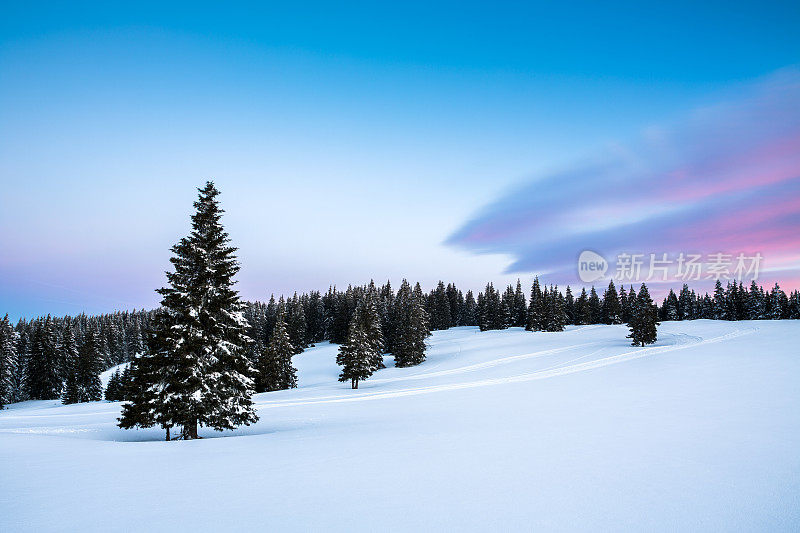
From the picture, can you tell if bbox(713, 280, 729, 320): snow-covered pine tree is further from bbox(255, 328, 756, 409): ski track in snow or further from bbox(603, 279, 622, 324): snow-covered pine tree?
bbox(255, 328, 756, 409): ski track in snow

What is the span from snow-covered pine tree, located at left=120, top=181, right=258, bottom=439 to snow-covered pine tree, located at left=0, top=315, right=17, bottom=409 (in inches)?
2679

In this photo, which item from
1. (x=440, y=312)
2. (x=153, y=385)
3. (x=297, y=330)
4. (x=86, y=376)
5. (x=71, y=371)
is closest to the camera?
(x=153, y=385)

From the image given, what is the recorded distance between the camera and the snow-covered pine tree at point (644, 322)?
52250 millimetres

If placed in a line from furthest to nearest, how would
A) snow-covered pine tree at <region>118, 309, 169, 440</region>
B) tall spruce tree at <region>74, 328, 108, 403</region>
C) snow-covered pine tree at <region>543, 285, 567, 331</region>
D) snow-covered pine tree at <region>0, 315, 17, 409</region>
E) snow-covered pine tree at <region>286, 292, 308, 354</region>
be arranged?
snow-covered pine tree at <region>286, 292, 308, 354</region> < snow-covered pine tree at <region>543, 285, 567, 331</region> < tall spruce tree at <region>74, 328, 108, 403</region> < snow-covered pine tree at <region>0, 315, 17, 409</region> < snow-covered pine tree at <region>118, 309, 169, 440</region>

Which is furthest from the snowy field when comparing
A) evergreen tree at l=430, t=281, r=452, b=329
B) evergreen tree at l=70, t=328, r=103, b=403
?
evergreen tree at l=430, t=281, r=452, b=329

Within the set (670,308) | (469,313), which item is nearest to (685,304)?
(670,308)

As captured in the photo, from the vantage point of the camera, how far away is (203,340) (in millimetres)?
17234

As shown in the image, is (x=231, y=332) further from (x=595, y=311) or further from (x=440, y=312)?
(x=595, y=311)

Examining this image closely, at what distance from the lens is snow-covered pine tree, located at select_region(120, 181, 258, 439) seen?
656 inches

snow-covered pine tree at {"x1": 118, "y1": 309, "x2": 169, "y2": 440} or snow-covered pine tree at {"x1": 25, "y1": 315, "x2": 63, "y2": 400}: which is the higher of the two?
snow-covered pine tree at {"x1": 118, "y1": 309, "x2": 169, "y2": 440}

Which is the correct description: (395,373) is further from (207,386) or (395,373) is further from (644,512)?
(644,512)

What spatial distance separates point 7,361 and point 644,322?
328ft

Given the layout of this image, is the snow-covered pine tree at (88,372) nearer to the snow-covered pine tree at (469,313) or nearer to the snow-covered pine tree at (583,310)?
the snow-covered pine tree at (469,313)

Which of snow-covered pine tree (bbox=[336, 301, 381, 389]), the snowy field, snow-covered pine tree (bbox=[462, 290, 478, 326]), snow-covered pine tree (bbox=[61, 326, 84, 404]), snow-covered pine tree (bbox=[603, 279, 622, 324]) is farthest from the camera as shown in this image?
snow-covered pine tree (bbox=[462, 290, 478, 326])
